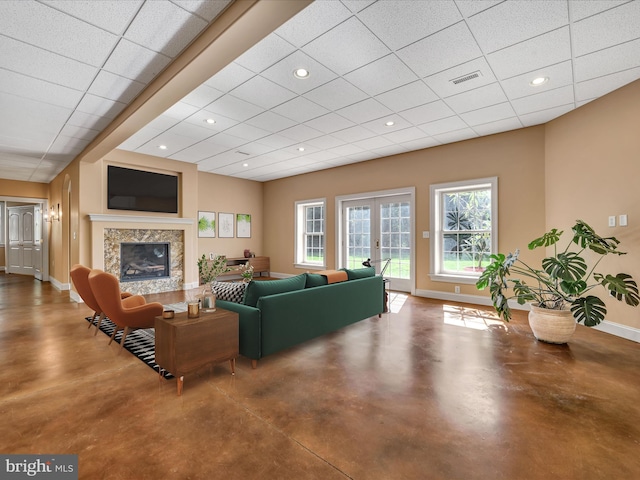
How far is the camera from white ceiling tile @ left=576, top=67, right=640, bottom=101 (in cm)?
323

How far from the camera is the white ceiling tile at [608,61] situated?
279 cm

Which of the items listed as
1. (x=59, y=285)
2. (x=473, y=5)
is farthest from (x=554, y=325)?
(x=59, y=285)

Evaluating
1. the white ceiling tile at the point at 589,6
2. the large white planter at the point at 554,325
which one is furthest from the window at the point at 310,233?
the white ceiling tile at the point at 589,6

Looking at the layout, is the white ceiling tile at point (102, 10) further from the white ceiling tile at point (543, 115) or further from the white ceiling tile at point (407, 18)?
the white ceiling tile at point (543, 115)

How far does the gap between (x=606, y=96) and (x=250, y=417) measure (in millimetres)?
5078

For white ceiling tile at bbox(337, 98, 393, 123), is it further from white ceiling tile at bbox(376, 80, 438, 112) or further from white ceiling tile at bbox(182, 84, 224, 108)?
white ceiling tile at bbox(182, 84, 224, 108)

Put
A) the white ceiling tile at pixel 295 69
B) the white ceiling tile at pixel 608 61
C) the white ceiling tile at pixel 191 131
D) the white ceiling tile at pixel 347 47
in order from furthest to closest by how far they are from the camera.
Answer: the white ceiling tile at pixel 191 131 < the white ceiling tile at pixel 295 69 < the white ceiling tile at pixel 608 61 < the white ceiling tile at pixel 347 47

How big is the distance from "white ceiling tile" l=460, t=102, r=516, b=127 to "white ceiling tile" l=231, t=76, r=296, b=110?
251cm

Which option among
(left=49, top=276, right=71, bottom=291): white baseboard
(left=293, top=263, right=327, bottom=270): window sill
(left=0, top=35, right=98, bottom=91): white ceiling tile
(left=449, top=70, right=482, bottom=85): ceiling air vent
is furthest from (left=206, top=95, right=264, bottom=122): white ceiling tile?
(left=49, top=276, right=71, bottom=291): white baseboard

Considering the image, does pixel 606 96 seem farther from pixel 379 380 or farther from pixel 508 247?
pixel 379 380

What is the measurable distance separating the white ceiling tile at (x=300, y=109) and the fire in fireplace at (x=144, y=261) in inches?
163

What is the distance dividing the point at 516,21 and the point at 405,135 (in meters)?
2.69

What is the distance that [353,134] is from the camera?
506 centimetres

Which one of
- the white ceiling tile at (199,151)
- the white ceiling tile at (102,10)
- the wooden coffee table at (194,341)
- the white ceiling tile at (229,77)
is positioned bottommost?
the wooden coffee table at (194,341)
